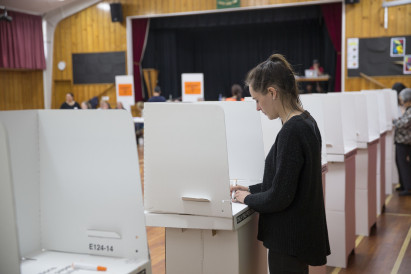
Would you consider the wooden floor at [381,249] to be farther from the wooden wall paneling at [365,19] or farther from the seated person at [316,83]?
the seated person at [316,83]

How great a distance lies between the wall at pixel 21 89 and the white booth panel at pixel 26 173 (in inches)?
454

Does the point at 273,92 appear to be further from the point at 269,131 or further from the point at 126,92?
the point at 126,92

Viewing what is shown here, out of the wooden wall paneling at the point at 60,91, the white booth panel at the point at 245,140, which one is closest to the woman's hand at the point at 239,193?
the white booth panel at the point at 245,140

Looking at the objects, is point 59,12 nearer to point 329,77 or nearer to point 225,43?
point 225,43

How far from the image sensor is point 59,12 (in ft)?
42.8

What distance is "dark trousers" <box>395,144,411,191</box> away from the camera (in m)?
5.69

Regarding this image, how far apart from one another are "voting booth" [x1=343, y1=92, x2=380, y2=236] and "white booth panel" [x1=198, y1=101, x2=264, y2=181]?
171 centimetres

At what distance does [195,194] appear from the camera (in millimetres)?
1937

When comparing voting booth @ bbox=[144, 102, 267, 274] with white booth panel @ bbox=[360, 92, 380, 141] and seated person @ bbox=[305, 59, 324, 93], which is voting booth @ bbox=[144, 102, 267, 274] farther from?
seated person @ bbox=[305, 59, 324, 93]

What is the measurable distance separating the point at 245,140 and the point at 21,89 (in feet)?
39.0

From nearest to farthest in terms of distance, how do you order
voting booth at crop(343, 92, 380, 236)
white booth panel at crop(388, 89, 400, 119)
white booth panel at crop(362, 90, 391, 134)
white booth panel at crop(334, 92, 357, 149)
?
white booth panel at crop(334, 92, 357, 149), voting booth at crop(343, 92, 380, 236), white booth panel at crop(362, 90, 391, 134), white booth panel at crop(388, 89, 400, 119)

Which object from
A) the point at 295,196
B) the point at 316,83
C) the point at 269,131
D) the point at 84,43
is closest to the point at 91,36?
the point at 84,43

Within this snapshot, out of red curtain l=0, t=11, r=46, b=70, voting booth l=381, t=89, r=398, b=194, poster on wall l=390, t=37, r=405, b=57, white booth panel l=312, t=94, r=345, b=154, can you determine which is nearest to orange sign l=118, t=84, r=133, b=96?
red curtain l=0, t=11, r=46, b=70

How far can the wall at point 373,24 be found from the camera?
9.91m
